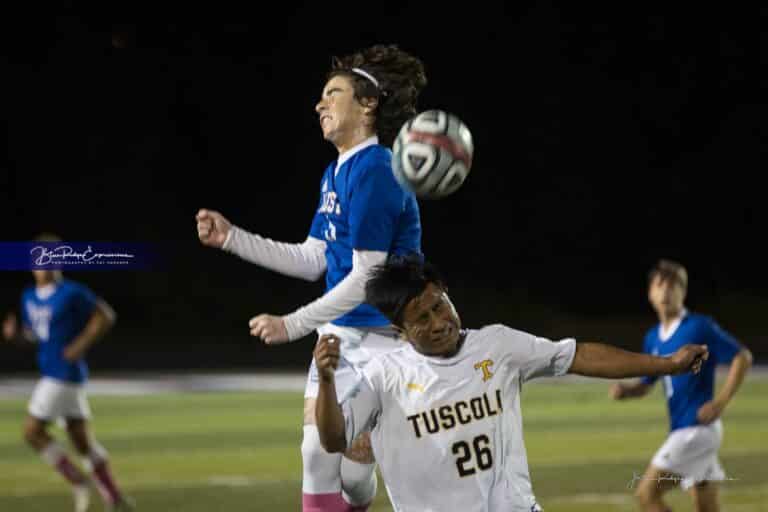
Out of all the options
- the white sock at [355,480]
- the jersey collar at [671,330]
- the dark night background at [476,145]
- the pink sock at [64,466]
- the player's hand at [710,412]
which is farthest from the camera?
the dark night background at [476,145]

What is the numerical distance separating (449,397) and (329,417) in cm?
43

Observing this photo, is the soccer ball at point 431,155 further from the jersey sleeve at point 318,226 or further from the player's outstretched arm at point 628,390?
the player's outstretched arm at point 628,390

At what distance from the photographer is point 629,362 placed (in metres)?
4.22

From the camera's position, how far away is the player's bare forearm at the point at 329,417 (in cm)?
397

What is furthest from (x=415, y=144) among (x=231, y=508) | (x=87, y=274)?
(x=87, y=274)

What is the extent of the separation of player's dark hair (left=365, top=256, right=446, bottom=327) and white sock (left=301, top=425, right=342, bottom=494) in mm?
830

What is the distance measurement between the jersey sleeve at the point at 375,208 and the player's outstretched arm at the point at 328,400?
0.94m

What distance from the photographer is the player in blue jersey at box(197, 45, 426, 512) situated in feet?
16.1

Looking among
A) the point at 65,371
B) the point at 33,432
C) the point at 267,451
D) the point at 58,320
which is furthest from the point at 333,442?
the point at 267,451

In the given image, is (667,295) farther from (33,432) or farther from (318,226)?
(33,432)

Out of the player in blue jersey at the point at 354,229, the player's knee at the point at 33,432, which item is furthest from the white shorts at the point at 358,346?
the player's knee at the point at 33,432

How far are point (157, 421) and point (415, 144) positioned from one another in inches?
→ 513

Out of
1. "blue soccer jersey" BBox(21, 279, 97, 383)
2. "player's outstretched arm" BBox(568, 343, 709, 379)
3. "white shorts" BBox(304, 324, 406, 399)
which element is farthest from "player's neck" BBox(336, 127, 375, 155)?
"blue soccer jersey" BBox(21, 279, 97, 383)

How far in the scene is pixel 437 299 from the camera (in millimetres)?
4199
